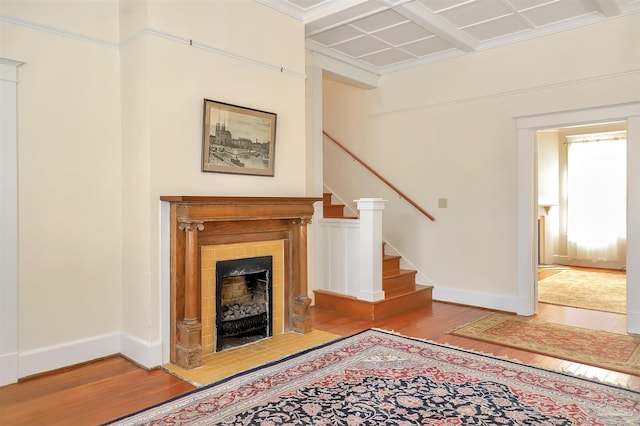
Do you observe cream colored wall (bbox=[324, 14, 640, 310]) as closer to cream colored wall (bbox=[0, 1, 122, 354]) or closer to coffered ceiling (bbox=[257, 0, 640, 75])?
coffered ceiling (bbox=[257, 0, 640, 75])

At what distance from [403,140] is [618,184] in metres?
5.09

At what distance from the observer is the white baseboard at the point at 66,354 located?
3252mm

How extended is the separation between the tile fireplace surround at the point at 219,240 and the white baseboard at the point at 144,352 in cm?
12

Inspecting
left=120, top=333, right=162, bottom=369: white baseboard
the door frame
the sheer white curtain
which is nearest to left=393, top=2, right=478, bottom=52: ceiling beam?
the door frame

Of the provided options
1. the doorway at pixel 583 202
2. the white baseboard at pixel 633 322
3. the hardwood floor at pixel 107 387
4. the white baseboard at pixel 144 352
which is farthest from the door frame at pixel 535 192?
the white baseboard at pixel 144 352

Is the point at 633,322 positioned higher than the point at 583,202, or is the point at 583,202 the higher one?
the point at 583,202

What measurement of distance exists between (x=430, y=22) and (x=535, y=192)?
93.8 inches

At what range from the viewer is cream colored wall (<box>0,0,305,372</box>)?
10.8ft

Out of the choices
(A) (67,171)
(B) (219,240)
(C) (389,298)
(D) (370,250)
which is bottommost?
(C) (389,298)

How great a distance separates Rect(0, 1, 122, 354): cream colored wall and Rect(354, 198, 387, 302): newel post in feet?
8.40

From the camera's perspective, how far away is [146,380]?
3.22m

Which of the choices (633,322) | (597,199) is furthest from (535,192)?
(597,199)

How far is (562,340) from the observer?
4.14 meters

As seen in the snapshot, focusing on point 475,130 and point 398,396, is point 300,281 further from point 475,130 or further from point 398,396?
point 475,130
